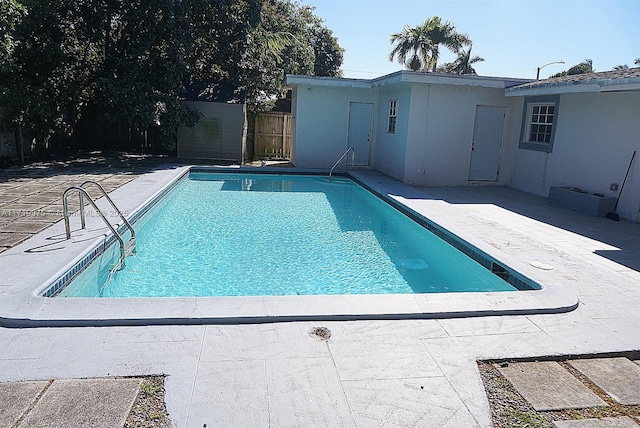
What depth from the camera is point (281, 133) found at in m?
16.9

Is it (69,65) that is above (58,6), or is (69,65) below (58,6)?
below

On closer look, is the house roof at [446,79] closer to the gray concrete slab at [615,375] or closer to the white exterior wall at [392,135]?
the white exterior wall at [392,135]

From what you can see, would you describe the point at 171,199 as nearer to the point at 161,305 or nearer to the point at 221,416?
the point at 161,305

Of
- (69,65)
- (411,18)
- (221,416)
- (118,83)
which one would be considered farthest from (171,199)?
(411,18)

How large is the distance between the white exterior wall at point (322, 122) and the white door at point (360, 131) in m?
0.13

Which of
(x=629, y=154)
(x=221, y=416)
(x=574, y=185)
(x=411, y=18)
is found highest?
(x=411, y=18)

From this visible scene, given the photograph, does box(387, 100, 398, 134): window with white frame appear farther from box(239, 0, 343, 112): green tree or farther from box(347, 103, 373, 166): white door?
box(239, 0, 343, 112): green tree

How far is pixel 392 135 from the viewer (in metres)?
12.4

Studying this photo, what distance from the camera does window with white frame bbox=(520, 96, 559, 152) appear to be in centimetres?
1008

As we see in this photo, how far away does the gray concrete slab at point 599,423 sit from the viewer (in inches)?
98.3

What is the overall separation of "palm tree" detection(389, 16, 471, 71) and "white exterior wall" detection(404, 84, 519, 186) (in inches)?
676

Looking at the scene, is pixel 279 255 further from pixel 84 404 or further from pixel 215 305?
pixel 84 404

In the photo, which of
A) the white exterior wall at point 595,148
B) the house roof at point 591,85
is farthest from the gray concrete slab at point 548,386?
the white exterior wall at point 595,148

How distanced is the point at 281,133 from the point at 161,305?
13.7m
